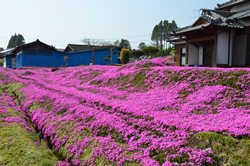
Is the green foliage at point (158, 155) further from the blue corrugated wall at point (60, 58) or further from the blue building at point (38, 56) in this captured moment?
the blue building at point (38, 56)

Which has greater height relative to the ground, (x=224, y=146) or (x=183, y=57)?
(x=183, y=57)

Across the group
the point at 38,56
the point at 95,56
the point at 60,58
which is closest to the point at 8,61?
the point at 38,56

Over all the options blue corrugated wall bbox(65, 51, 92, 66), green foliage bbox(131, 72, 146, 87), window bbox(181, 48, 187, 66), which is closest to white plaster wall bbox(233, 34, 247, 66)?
window bbox(181, 48, 187, 66)

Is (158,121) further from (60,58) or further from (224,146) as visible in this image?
(60,58)

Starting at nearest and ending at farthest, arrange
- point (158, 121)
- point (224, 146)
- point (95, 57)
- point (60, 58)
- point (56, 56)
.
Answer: point (224, 146)
point (158, 121)
point (95, 57)
point (56, 56)
point (60, 58)

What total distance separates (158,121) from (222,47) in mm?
12475

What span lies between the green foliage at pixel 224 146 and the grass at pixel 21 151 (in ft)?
14.6

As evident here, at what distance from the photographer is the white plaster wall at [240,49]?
1968cm

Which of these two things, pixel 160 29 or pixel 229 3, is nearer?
pixel 229 3

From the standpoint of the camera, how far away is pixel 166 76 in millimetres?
16219

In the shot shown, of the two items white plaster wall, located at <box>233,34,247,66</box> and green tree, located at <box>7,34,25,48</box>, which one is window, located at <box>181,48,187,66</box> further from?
green tree, located at <box>7,34,25,48</box>

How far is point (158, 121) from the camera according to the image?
978 cm

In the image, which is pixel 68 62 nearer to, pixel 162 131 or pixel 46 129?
pixel 46 129

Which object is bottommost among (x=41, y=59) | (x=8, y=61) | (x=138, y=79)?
(x=138, y=79)
